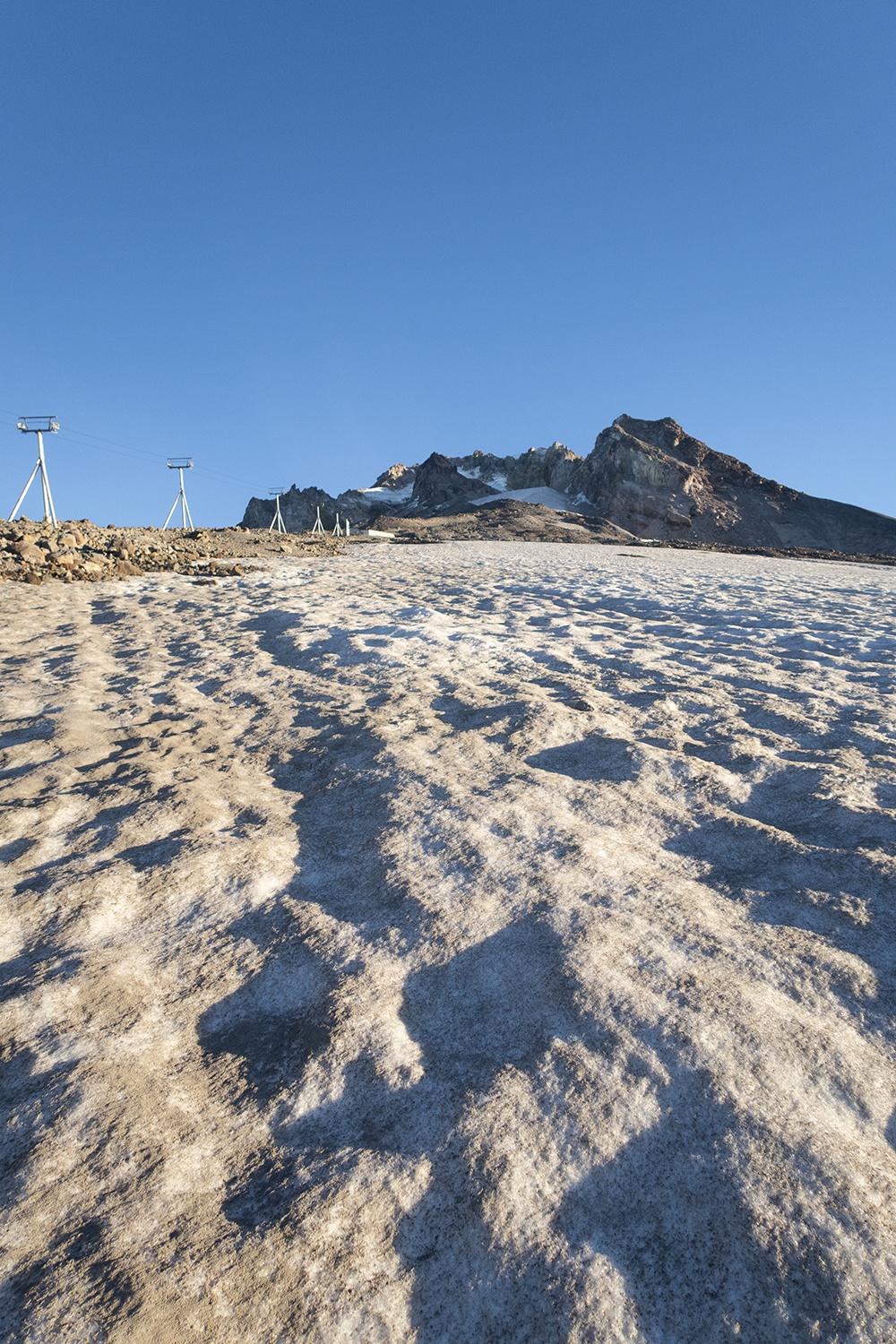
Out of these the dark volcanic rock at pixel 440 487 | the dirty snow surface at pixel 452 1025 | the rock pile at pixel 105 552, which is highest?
the dark volcanic rock at pixel 440 487

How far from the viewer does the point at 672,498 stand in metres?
59.1

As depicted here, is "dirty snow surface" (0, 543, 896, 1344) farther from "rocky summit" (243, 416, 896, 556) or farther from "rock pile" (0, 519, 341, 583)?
"rocky summit" (243, 416, 896, 556)

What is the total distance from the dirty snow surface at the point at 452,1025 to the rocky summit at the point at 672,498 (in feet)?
165

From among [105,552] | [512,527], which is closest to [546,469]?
[512,527]

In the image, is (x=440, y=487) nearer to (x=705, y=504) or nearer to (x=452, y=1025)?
(x=705, y=504)

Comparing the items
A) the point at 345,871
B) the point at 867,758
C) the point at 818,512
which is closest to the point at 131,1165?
the point at 345,871

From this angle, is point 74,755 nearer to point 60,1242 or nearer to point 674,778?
point 60,1242

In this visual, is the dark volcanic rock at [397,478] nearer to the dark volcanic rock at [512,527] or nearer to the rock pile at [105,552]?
the dark volcanic rock at [512,527]

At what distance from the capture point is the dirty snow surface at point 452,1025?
121 cm

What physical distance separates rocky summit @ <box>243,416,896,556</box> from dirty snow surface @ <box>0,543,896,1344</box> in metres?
50.3

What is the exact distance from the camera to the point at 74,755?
3504 millimetres

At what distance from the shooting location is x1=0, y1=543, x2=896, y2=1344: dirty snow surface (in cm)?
121

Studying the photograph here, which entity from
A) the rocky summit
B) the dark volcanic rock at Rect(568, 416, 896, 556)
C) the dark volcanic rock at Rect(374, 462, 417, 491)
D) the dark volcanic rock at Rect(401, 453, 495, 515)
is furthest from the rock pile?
the dark volcanic rock at Rect(374, 462, 417, 491)

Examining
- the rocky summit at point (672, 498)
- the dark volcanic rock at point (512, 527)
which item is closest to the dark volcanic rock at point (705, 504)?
the rocky summit at point (672, 498)
